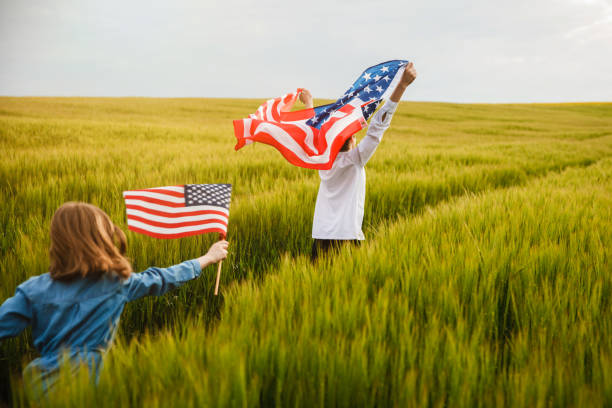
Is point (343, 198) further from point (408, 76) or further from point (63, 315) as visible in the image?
point (63, 315)

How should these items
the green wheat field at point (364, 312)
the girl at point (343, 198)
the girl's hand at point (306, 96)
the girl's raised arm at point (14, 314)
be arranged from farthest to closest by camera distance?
the girl's hand at point (306, 96)
the girl at point (343, 198)
the girl's raised arm at point (14, 314)
the green wheat field at point (364, 312)

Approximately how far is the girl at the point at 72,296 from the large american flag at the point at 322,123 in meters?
1.39

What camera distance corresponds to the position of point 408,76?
2529 mm

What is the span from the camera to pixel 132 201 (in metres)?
2.02

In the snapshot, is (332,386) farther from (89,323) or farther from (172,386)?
(89,323)

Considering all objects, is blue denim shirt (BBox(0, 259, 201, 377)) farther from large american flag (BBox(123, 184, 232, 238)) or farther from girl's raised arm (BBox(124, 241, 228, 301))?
large american flag (BBox(123, 184, 232, 238))

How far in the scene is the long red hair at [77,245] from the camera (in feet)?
4.91

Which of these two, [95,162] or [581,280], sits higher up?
[95,162]

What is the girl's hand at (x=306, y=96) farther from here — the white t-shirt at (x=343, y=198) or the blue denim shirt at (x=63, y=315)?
the blue denim shirt at (x=63, y=315)

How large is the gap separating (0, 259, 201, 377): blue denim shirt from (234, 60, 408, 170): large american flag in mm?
1511

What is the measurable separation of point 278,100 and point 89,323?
88.3 inches

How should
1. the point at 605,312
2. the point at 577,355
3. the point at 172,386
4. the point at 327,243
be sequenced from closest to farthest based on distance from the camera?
the point at 172,386
the point at 577,355
the point at 605,312
the point at 327,243

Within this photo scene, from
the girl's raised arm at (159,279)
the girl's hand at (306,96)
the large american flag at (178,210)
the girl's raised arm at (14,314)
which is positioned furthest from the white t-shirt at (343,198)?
the girl's raised arm at (14,314)

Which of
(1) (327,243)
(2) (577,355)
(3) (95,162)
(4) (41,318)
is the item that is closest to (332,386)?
(2) (577,355)
